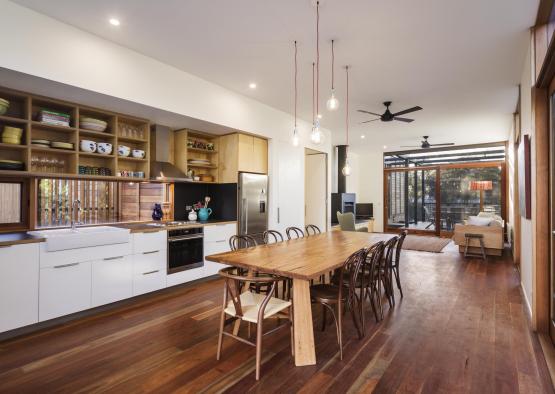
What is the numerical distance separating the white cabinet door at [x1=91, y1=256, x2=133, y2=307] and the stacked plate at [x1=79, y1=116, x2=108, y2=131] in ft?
5.28

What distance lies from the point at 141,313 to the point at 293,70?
3.41m

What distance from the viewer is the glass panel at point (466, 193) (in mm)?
8906

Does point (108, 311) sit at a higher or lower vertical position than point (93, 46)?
lower

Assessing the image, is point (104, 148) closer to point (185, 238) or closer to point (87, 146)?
point (87, 146)

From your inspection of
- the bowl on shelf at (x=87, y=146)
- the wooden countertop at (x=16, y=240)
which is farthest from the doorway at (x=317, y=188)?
the wooden countertop at (x=16, y=240)

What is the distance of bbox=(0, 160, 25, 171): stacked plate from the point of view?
3002 millimetres

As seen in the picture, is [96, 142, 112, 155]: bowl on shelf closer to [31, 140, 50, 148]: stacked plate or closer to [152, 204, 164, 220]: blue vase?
[31, 140, 50, 148]: stacked plate

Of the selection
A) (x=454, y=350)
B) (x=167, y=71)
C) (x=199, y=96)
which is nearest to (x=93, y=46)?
(x=167, y=71)

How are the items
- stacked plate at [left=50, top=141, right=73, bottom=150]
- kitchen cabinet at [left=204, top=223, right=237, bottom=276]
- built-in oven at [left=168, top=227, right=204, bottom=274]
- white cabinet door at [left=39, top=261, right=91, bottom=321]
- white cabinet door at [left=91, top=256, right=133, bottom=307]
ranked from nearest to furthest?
white cabinet door at [left=39, top=261, right=91, bottom=321]
white cabinet door at [left=91, top=256, right=133, bottom=307]
stacked plate at [left=50, top=141, right=73, bottom=150]
built-in oven at [left=168, top=227, right=204, bottom=274]
kitchen cabinet at [left=204, top=223, right=237, bottom=276]

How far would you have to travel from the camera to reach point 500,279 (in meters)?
4.66

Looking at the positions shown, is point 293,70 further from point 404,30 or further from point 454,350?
point 454,350

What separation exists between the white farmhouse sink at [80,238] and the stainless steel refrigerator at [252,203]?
1.85m

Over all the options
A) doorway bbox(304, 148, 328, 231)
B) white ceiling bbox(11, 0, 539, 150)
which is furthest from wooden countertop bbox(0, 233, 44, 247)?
doorway bbox(304, 148, 328, 231)

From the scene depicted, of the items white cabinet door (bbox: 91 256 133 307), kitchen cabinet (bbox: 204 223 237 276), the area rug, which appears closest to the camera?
white cabinet door (bbox: 91 256 133 307)
